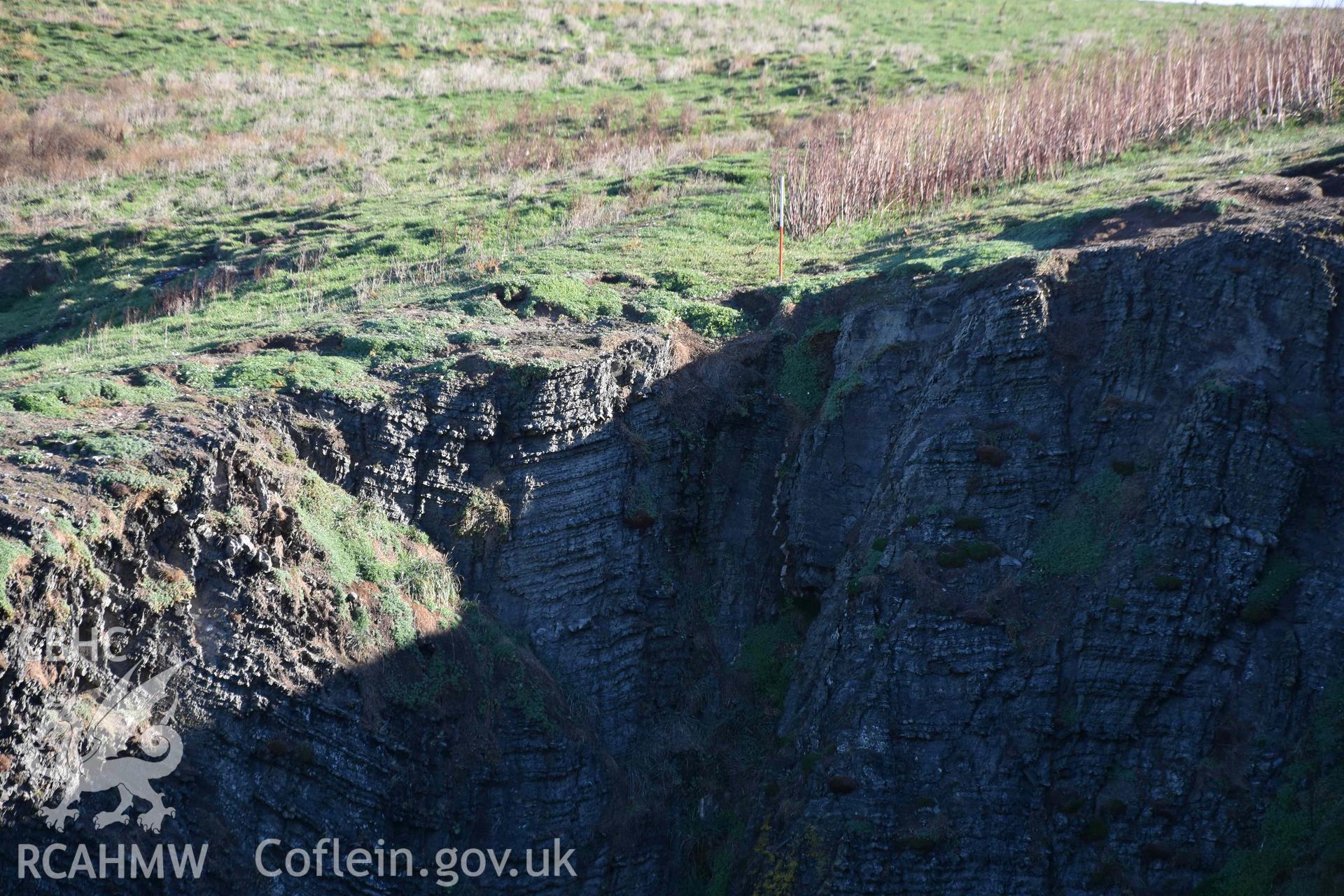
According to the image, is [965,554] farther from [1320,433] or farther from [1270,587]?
[1320,433]

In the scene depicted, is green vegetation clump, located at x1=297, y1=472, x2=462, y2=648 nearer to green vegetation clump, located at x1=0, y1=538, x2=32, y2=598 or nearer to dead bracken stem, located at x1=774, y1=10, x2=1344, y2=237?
green vegetation clump, located at x1=0, y1=538, x2=32, y2=598

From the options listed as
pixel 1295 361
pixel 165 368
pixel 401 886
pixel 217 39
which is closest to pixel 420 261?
pixel 165 368

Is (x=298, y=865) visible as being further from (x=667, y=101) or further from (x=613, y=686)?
(x=667, y=101)

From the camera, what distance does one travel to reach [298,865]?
14.9 m

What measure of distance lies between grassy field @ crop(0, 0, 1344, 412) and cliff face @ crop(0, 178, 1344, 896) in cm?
255

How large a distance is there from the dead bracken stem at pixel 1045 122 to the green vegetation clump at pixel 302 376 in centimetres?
1179

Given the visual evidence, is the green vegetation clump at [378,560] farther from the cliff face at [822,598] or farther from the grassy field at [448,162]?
the grassy field at [448,162]

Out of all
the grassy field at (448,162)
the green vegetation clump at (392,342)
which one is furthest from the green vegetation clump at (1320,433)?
the green vegetation clump at (392,342)

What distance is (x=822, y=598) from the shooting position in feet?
61.2

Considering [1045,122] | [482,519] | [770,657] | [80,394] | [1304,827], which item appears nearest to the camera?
[1304,827]

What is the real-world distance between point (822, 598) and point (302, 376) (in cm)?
887

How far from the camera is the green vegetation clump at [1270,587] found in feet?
50.4

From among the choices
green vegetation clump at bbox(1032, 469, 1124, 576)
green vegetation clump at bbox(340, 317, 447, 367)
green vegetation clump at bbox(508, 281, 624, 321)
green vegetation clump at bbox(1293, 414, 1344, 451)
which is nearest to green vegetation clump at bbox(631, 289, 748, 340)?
green vegetation clump at bbox(508, 281, 624, 321)

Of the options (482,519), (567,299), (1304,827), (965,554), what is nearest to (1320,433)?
(965,554)
